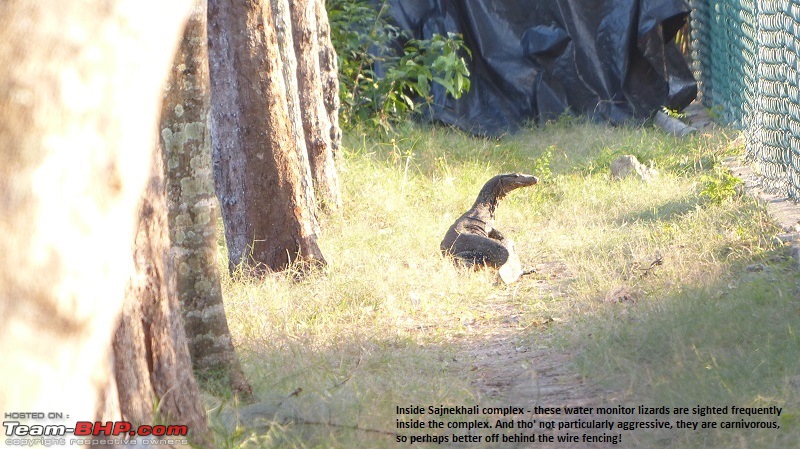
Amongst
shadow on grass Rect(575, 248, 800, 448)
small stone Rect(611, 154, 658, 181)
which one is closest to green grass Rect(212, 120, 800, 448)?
shadow on grass Rect(575, 248, 800, 448)

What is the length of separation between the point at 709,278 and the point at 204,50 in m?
2.55

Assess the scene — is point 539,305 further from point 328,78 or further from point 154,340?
point 328,78

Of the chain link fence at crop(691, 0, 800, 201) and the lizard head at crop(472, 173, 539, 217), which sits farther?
the lizard head at crop(472, 173, 539, 217)

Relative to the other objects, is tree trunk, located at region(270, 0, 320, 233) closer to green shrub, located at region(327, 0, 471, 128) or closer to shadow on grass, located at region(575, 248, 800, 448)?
shadow on grass, located at region(575, 248, 800, 448)

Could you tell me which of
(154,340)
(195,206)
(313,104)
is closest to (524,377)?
(195,206)

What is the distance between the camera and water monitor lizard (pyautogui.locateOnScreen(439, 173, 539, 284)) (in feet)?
16.4

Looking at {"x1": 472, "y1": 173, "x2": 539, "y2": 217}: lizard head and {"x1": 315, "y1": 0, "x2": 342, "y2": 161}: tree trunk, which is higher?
{"x1": 315, "y1": 0, "x2": 342, "y2": 161}: tree trunk

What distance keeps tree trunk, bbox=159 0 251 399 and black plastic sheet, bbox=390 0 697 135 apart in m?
6.58

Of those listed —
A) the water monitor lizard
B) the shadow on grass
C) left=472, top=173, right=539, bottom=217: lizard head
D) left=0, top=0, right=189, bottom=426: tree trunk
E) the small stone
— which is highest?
left=0, top=0, right=189, bottom=426: tree trunk

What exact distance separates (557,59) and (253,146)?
5.72 m

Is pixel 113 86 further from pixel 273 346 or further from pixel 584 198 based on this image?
pixel 584 198

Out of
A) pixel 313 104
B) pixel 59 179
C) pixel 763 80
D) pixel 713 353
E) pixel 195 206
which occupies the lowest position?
pixel 713 353

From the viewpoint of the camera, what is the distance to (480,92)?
9.66 m

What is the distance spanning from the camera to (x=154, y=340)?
208 cm
